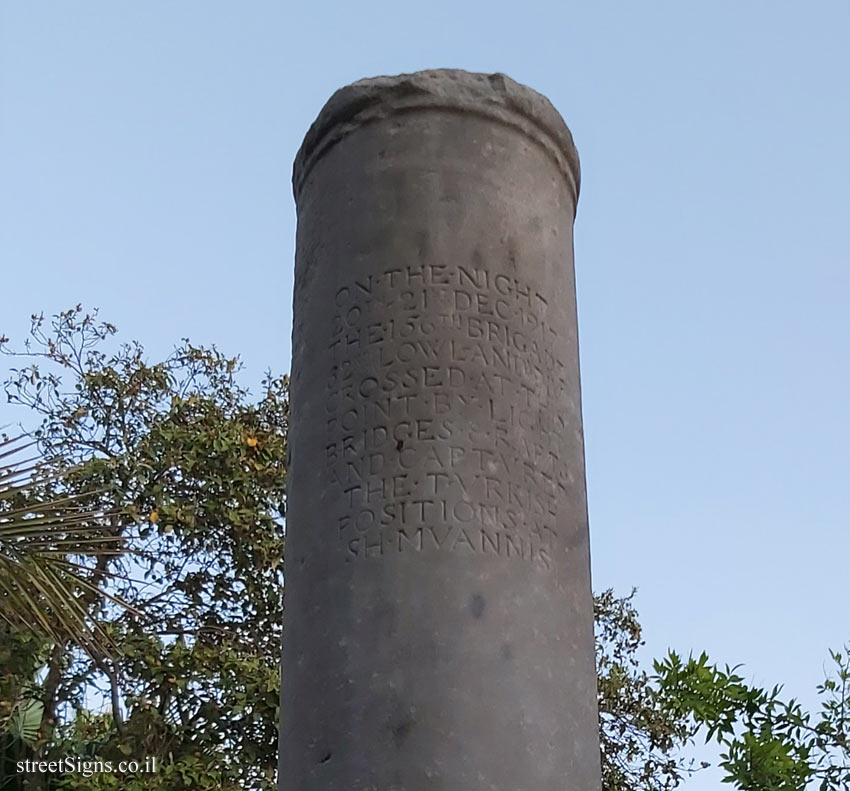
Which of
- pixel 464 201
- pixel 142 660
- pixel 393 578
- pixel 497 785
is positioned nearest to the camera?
pixel 497 785

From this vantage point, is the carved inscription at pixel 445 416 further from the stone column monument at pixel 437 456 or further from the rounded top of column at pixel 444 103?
the rounded top of column at pixel 444 103

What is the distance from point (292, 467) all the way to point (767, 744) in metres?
3.10

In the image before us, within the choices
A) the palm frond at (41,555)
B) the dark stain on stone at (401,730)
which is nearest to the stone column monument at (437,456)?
the dark stain on stone at (401,730)

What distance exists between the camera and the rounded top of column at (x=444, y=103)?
488cm

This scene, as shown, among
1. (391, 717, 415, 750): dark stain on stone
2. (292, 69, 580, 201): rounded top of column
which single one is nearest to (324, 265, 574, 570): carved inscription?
(391, 717, 415, 750): dark stain on stone

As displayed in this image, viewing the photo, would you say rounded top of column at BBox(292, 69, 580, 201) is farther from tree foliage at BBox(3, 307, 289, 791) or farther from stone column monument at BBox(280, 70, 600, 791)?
tree foliage at BBox(3, 307, 289, 791)

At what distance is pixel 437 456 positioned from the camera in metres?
4.18

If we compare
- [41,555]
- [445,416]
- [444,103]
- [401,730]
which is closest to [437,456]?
[445,416]

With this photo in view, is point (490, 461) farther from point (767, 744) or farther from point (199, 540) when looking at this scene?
point (199, 540)

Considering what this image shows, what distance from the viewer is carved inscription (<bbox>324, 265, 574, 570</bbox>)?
13.5ft

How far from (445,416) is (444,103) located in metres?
1.32

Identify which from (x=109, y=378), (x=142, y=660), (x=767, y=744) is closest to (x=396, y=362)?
(x=767, y=744)

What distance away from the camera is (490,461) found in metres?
4.20

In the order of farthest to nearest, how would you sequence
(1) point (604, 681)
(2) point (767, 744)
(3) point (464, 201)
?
1. (1) point (604, 681)
2. (2) point (767, 744)
3. (3) point (464, 201)
